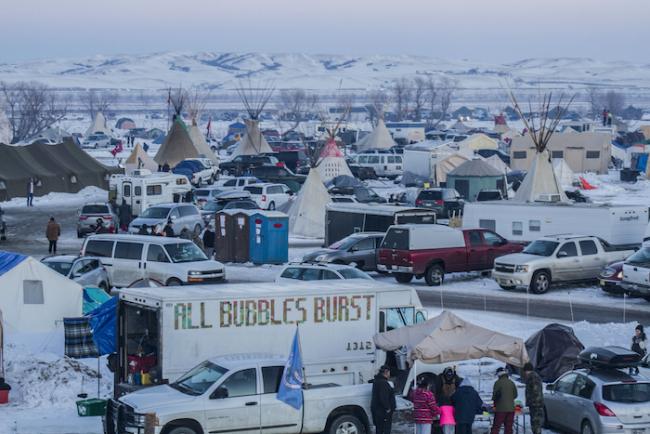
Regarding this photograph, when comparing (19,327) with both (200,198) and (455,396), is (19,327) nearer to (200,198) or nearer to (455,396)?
(455,396)

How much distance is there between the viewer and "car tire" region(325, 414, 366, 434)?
53.0 ft

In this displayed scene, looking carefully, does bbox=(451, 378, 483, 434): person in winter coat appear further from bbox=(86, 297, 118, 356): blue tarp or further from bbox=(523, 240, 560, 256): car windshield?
bbox=(523, 240, 560, 256): car windshield

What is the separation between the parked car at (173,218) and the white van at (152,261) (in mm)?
8240

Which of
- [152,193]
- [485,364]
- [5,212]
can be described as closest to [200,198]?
[152,193]

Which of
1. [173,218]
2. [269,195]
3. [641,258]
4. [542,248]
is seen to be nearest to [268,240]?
[173,218]

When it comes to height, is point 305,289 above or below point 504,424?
above

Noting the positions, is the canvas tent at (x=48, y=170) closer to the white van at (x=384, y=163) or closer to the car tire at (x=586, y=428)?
the white van at (x=384, y=163)

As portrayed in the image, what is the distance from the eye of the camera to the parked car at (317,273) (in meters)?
26.3

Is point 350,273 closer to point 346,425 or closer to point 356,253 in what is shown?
point 356,253

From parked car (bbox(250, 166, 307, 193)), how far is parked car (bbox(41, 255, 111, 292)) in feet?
89.9

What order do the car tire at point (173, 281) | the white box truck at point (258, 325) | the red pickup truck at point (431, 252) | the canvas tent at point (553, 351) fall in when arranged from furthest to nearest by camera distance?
the red pickup truck at point (431, 252) → the car tire at point (173, 281) → the canvas tent at point (553, 351) → the white box truck at point (258, 325)

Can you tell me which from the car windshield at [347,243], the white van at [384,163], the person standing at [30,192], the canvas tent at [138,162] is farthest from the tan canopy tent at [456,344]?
the white van at [384,163]

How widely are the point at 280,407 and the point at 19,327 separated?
353 inches

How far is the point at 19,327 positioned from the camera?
23109 millimetres
